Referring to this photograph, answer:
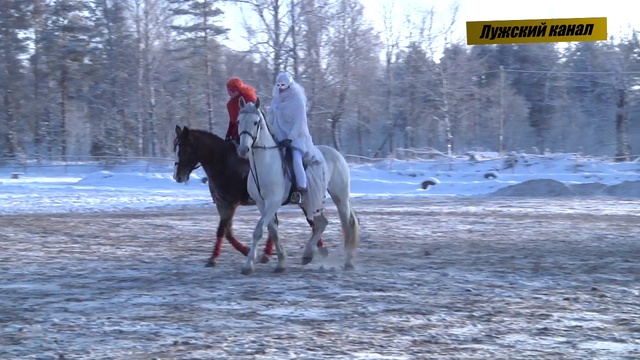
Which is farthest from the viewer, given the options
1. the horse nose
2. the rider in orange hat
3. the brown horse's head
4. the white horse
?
the rider in orange hat

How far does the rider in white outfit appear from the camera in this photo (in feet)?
34.2

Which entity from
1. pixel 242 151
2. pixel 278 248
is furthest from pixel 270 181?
pixel 278 248

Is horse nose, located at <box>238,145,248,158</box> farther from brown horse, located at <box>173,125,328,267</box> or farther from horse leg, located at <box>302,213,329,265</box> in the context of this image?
horse leg, located at <box>302,213,329,265</box>

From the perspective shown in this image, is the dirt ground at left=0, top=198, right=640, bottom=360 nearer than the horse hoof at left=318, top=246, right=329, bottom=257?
Yes

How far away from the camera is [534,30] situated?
32531 millimetres

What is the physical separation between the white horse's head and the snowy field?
1642 millimetres

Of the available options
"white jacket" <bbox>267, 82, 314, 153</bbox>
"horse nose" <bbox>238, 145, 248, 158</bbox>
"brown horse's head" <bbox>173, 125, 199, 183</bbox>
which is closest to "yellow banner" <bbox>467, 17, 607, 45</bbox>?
"white jacket" <bbox>267, 82, 314, 153</bbox>

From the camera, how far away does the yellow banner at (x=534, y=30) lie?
29453mm

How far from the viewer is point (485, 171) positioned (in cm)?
3778

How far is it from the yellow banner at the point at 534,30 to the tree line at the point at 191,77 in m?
12.6

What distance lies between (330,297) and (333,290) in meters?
0.42

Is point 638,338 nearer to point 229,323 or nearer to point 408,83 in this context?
point 229,323

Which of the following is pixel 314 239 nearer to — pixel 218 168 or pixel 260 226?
pixel 260 226

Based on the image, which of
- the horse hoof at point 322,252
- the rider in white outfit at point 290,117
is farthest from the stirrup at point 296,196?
Answer: the horse hoof at point 322,252
